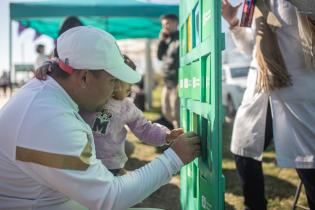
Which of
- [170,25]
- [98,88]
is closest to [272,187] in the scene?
[170,25]

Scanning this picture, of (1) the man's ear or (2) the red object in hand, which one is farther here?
(2) the red object in hand

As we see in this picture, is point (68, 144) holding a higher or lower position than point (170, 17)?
lower

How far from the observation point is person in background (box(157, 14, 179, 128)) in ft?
19.0

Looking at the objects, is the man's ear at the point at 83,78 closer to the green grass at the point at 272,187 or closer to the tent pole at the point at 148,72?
the green grass at the point at 272,187

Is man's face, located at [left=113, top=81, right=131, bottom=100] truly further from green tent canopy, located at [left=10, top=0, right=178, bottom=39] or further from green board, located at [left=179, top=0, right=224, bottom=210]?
green tent canopy, located at [left=10, top=0, right=178, bottom=39]

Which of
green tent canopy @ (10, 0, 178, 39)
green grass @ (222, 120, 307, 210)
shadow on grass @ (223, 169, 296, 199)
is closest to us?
green grass @ (222, 120, 307, 210)

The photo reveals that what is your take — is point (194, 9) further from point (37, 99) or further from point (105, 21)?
point (105, 21)

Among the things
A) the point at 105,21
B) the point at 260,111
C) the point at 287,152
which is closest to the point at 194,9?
the point at 260,111

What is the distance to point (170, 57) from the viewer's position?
5883 millimetres

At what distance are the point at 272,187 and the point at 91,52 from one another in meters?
3.00

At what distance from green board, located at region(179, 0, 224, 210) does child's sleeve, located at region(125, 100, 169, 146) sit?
169 mm

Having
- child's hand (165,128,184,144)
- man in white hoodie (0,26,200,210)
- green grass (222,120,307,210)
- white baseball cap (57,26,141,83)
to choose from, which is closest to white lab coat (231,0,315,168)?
child's hand (165,128,184,144)

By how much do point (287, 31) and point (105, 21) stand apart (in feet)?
17.0

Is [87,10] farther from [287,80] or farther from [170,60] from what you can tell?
[287,80]
